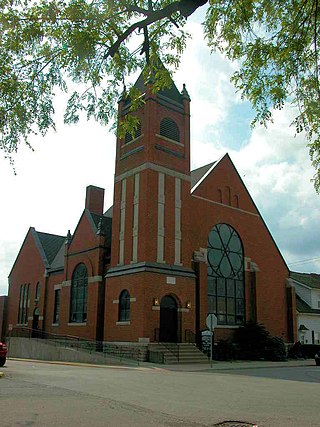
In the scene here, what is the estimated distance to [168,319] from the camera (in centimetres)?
2908

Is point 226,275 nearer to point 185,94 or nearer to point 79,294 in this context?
point 79,294

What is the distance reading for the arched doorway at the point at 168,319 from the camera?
28656 millimetres

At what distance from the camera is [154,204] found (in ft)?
98.9

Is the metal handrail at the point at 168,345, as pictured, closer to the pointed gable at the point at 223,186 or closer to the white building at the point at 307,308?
the pointed gable at the point at 223,186

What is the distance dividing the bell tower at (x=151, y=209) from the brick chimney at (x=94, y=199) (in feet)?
23.1

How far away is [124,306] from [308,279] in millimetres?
25597

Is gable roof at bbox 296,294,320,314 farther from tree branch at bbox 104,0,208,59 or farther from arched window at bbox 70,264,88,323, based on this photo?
tree branch at bbox 104,0,208,59

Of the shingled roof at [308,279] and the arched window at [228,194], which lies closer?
the arched window at [228,194]

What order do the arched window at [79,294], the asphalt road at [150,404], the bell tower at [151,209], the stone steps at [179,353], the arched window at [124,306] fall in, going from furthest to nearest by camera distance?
the arched window at [79,294], the arched window at [124,306], the bell tower at [151,209], the stone steps at [179,353], the asphalt road at [150,404]

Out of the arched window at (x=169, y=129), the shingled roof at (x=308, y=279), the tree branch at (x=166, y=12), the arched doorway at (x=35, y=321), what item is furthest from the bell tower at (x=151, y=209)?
the tree branch at (x=166, y=12)

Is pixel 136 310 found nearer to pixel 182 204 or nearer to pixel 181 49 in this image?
pixel 182 204

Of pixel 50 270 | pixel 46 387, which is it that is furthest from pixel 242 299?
pixel 46 387

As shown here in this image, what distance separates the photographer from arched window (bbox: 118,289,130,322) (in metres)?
29.1

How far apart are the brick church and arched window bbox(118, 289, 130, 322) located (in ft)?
0.34
